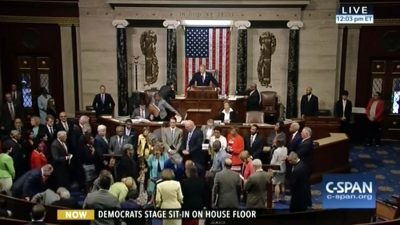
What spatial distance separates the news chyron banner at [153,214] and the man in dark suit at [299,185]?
2.98ft

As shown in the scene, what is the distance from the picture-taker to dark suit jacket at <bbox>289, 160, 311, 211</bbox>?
8.95m

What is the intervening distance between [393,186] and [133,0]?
925 cm

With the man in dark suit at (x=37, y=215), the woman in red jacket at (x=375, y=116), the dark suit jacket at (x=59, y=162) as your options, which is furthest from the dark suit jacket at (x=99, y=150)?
the woman in red jacket at (x=375, y=116)

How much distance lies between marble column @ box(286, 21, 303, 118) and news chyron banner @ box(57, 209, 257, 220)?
9.03m

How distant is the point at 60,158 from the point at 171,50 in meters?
7.26

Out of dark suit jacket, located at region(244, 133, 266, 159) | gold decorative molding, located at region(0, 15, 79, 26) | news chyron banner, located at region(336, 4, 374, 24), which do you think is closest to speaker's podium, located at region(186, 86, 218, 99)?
news chyron banner, located at region(336, 4, 374, 24)

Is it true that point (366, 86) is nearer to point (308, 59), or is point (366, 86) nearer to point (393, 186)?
point (308, 59)

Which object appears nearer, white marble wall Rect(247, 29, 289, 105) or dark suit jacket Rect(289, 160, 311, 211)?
dark suit jacket Rect(289, 160, 311, 211)

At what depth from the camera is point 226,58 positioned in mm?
17469

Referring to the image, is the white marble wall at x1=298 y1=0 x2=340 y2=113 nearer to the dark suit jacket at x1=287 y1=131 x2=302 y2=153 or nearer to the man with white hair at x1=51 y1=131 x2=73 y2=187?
the dark suit jacket at x1=287 y1=131 x2=302 y2=153

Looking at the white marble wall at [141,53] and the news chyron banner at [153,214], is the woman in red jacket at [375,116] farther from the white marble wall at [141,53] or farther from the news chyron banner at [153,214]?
the news chyron banner at [153,214]

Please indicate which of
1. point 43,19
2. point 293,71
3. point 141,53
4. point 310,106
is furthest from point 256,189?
point 43,19

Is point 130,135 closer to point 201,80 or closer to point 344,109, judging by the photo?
point 201,80

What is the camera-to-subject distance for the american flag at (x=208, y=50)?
679 inches
